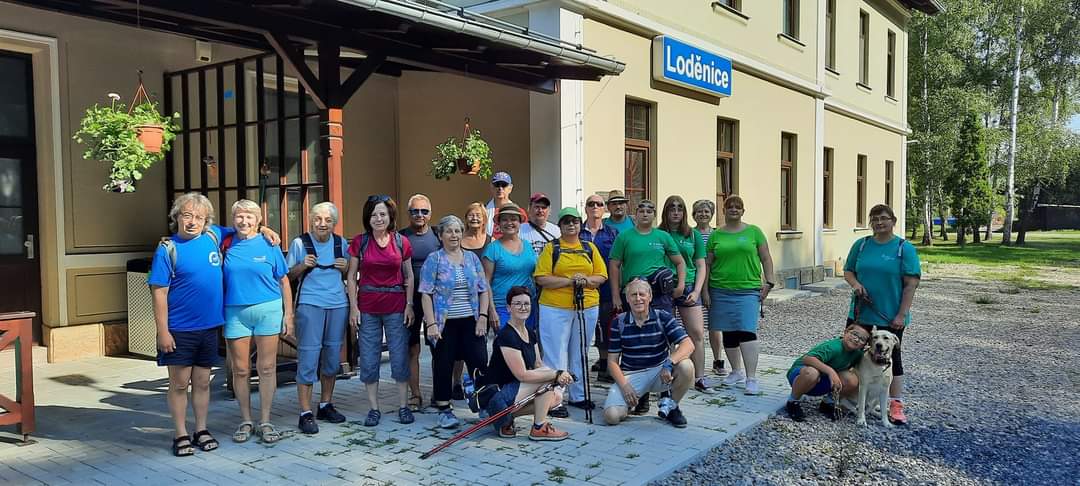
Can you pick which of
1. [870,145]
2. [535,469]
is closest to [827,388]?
[535,469]

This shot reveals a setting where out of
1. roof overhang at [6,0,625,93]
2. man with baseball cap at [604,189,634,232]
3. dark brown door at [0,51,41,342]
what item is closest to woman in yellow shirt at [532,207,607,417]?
man with baseball cap at [604,189,634,232]

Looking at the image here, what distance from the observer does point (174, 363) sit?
4207mm

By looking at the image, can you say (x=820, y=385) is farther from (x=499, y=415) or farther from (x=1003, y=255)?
(x=1003, y=255)

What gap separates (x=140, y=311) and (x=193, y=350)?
321cm

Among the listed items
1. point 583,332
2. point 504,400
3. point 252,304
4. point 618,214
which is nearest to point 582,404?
point 583,332

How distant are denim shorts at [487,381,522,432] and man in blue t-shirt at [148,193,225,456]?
1.67 metres

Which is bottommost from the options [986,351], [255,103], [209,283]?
[986,351]

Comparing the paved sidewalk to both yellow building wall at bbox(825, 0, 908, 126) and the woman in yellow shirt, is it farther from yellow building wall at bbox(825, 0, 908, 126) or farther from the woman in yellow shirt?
yellow building wall at bbox(825, 0, 908, 126)

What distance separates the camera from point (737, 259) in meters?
5.77

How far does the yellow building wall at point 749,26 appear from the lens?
9.86m

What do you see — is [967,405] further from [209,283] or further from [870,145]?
[870,145]

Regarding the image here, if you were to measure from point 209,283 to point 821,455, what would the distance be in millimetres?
3699

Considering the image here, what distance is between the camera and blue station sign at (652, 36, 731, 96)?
955 centimetres

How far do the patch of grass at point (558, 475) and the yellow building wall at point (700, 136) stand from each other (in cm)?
487
